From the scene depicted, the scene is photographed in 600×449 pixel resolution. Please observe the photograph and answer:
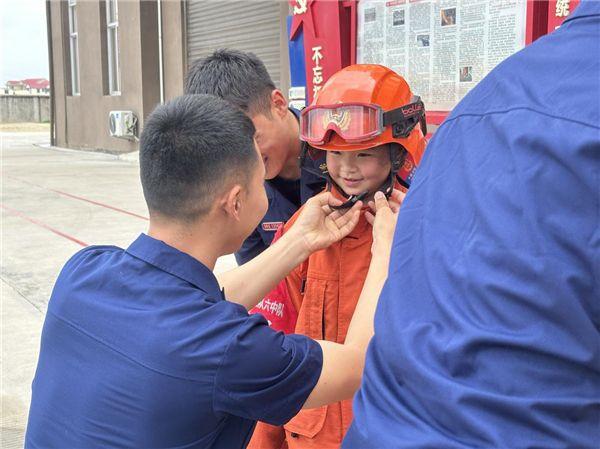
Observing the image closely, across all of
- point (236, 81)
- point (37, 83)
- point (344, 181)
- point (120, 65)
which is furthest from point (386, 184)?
point (37, 83)

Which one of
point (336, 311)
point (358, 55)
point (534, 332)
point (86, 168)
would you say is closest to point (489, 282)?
point (534, 332)

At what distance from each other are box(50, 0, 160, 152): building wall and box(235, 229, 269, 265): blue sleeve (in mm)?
13122

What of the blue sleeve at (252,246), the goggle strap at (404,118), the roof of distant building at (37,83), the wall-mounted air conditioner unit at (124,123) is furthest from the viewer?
the roof of distant building at (37,83)

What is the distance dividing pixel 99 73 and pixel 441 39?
→ 15.1 metres

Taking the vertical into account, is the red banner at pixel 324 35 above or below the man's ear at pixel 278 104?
above

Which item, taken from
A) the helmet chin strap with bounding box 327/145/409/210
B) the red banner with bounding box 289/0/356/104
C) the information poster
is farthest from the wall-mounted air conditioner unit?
the helmet chin strap with bounding box 327/145/409/210

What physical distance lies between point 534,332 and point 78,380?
1.01 meters

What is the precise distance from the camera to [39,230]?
791 cm

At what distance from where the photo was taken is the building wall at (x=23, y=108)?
130 ft

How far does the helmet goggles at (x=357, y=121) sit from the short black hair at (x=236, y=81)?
304 mm

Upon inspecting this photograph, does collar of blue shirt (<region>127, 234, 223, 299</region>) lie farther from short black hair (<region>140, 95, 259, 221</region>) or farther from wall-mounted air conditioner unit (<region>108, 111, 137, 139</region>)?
wall-mounted air conditioner unit (<region>108, 111, 137, 139</region>)

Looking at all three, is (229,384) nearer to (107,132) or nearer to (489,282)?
(489,282)

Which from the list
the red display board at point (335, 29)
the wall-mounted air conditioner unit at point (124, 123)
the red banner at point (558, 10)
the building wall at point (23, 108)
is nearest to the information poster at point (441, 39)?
the red display board at point (335, 29)

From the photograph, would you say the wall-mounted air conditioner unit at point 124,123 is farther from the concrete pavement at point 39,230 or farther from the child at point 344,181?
the child at point 344,181
